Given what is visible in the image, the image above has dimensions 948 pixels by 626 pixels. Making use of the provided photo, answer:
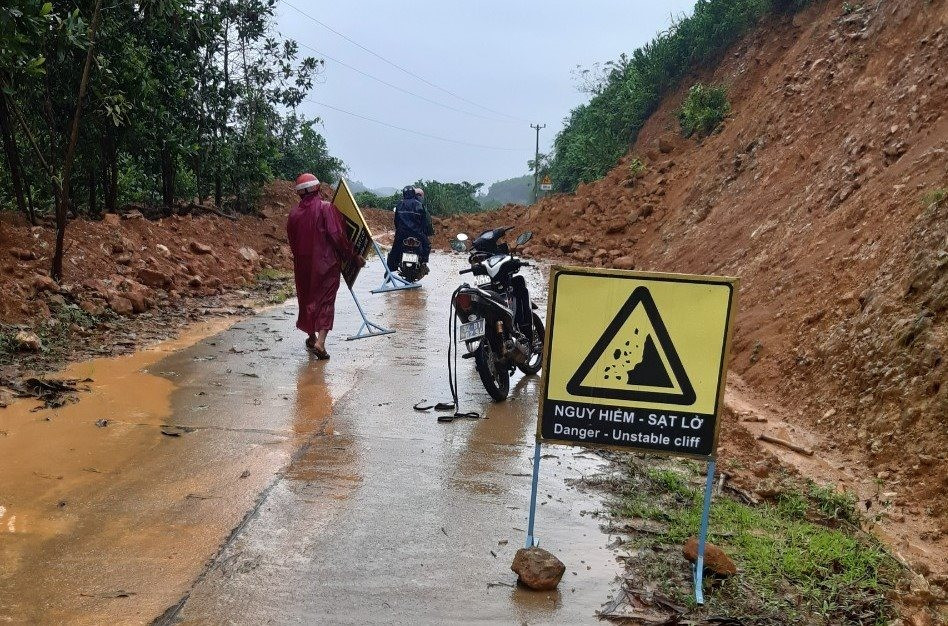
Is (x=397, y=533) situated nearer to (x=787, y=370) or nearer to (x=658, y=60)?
(x=787, y=370)

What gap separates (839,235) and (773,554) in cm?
533

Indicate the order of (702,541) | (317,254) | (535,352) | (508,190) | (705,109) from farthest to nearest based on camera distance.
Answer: (508,190) < (705,109) < (317,254) < (535,352) < (702,541)

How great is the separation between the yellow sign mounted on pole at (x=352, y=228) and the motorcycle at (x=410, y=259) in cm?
561

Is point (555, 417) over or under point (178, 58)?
under

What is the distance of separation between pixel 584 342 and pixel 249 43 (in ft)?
58.7

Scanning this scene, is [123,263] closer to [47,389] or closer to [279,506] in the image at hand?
[47,389]

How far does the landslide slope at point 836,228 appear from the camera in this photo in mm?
5324

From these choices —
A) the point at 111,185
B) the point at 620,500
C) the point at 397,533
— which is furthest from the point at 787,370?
the point at 111,185

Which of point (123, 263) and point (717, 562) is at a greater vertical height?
point (123, 263)

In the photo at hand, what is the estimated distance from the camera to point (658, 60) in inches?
1030

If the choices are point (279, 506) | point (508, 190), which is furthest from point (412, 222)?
→ point (508, 190)

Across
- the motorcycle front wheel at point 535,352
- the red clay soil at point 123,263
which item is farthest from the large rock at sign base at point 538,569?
the red clay soil at point 123,263

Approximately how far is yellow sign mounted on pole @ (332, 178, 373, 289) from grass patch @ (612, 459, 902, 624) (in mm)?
4441

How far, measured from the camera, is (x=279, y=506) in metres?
4.27
